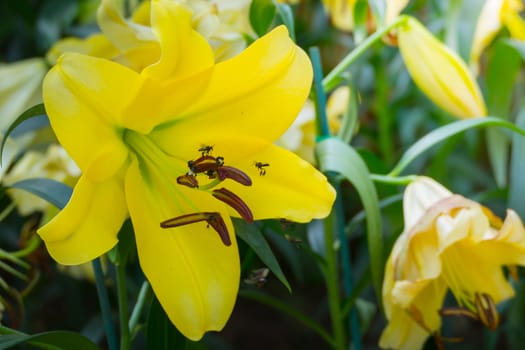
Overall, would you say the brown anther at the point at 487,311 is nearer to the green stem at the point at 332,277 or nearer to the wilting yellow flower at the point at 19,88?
the green stem at the point at 332,277

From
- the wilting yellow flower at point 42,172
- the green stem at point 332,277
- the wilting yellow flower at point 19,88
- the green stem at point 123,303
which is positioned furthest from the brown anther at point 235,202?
the wilting yellow flower at point 19,88

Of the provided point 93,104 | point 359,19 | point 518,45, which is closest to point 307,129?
point 359,19

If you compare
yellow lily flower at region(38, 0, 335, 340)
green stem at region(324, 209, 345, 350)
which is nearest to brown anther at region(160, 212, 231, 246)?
yellow lily flower at region(38, 0, 335, 340)

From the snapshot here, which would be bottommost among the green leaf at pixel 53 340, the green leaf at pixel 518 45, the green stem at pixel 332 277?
the green stem at pixel 332 277

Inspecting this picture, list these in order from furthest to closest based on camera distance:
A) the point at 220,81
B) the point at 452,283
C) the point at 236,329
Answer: the point at 236,329, the point at 452,283, the point at 220,81

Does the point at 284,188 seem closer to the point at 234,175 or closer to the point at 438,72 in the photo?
the point at 234,175

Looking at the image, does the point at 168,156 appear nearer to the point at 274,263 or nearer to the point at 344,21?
the point at 274,263

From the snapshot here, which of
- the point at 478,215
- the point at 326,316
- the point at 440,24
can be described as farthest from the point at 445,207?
the point at 326,316
